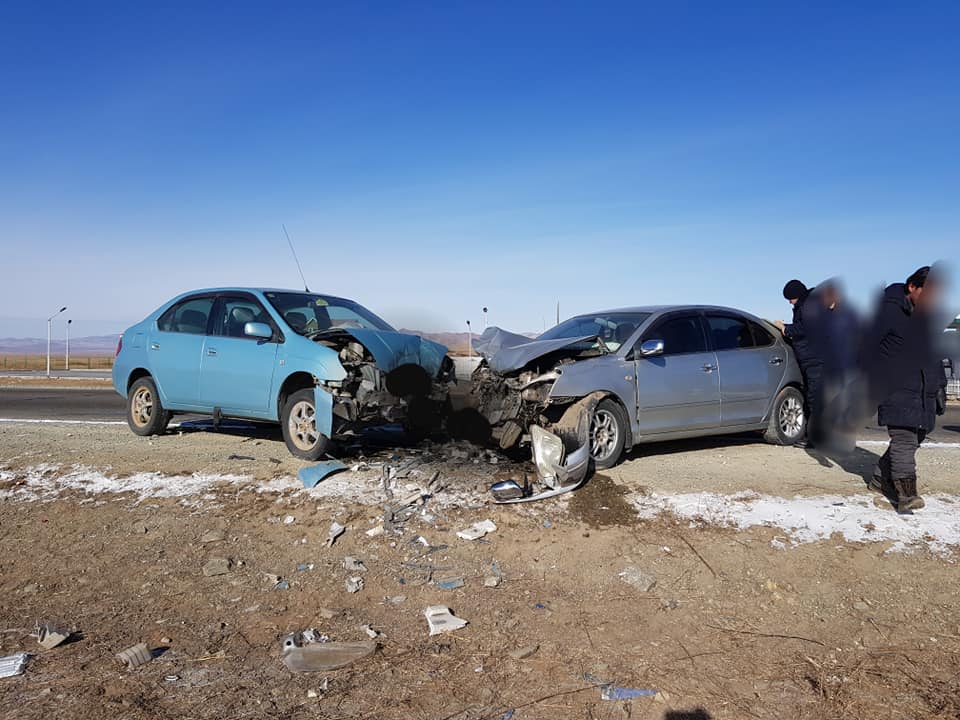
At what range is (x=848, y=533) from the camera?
542cm

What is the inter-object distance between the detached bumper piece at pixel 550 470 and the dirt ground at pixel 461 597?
5.5 inches

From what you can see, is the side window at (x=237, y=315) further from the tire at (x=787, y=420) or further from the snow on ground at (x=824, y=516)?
the tire at (x=787, y=420)

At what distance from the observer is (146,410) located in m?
8.84

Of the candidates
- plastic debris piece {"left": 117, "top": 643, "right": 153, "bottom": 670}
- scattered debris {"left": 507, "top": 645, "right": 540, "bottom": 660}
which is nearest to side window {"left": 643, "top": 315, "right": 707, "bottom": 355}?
scattered debris {"left": 507, "top": 645, "right": 540, "bottom": 660}

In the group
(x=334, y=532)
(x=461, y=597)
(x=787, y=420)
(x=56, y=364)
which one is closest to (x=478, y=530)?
(x=461, y=597)

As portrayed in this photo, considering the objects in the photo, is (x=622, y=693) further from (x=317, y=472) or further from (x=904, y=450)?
(x=317, y=472)

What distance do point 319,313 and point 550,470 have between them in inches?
131

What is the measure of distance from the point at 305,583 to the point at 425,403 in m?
2.58

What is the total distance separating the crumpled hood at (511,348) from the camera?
6.83 m

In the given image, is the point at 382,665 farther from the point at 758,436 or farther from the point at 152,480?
the point at 758,436

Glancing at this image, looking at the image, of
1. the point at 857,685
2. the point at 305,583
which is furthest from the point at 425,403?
the point at 857,685

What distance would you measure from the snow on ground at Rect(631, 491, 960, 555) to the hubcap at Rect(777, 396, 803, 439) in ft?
6.97

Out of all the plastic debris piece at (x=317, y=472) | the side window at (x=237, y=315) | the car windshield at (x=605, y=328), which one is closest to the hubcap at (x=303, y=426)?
the plastic debris piece at (x=317, y=472)

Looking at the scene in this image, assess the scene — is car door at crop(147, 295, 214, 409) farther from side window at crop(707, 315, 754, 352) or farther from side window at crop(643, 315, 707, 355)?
side window at crop(707, 315, 754, 352)
